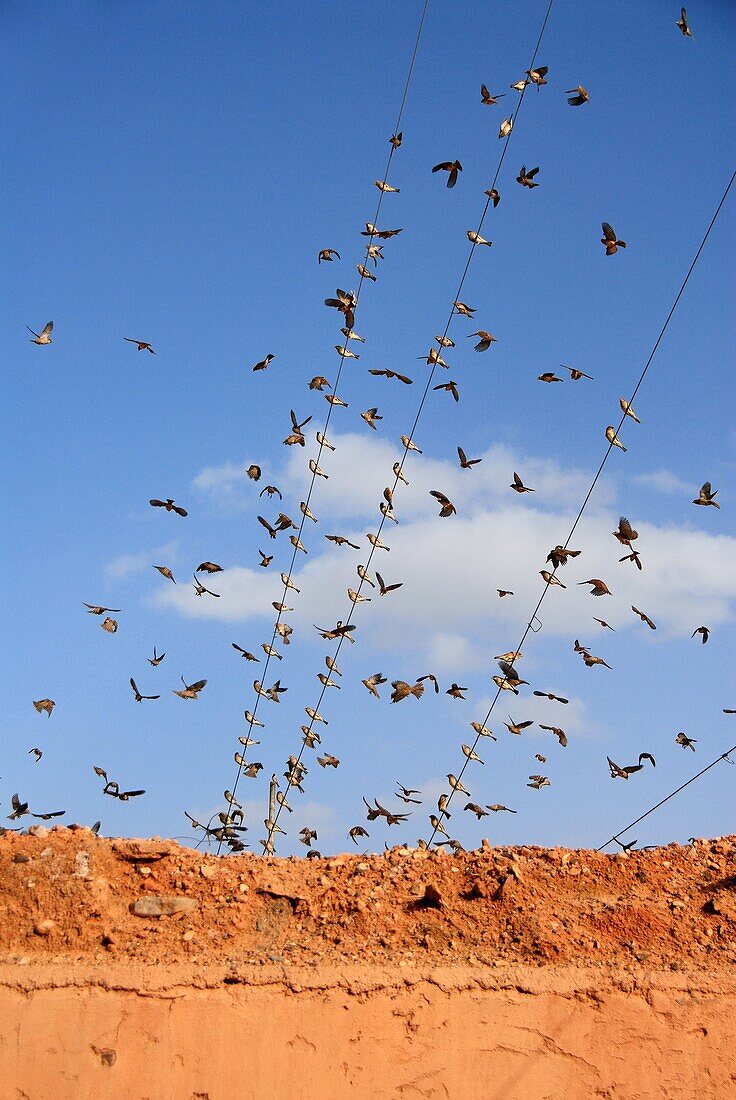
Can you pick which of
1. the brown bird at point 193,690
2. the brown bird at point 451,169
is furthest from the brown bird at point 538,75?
the brown bird at point 193,690

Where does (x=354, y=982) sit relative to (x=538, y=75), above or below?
below

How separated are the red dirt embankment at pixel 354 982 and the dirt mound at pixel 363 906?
0.06 ft

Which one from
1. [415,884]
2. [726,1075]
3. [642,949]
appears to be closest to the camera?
[726,1075]

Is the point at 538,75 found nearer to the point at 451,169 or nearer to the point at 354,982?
the point at 451,169

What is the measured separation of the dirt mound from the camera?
871cm

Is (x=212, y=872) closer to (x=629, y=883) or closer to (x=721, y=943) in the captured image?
(x=629, y=883)

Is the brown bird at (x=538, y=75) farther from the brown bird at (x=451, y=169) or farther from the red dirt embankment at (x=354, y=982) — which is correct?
the red dirt embankment at (x=354, y=982)

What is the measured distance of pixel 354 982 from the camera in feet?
27.2

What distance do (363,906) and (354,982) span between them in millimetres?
872

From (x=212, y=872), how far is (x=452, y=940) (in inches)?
95.3

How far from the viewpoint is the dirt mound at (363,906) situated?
871cm

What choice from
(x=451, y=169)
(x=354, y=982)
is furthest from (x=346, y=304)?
(x=354, y=982)

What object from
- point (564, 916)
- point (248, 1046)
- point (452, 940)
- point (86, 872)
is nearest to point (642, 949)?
point (564, 916)

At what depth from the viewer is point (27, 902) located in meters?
9.08
